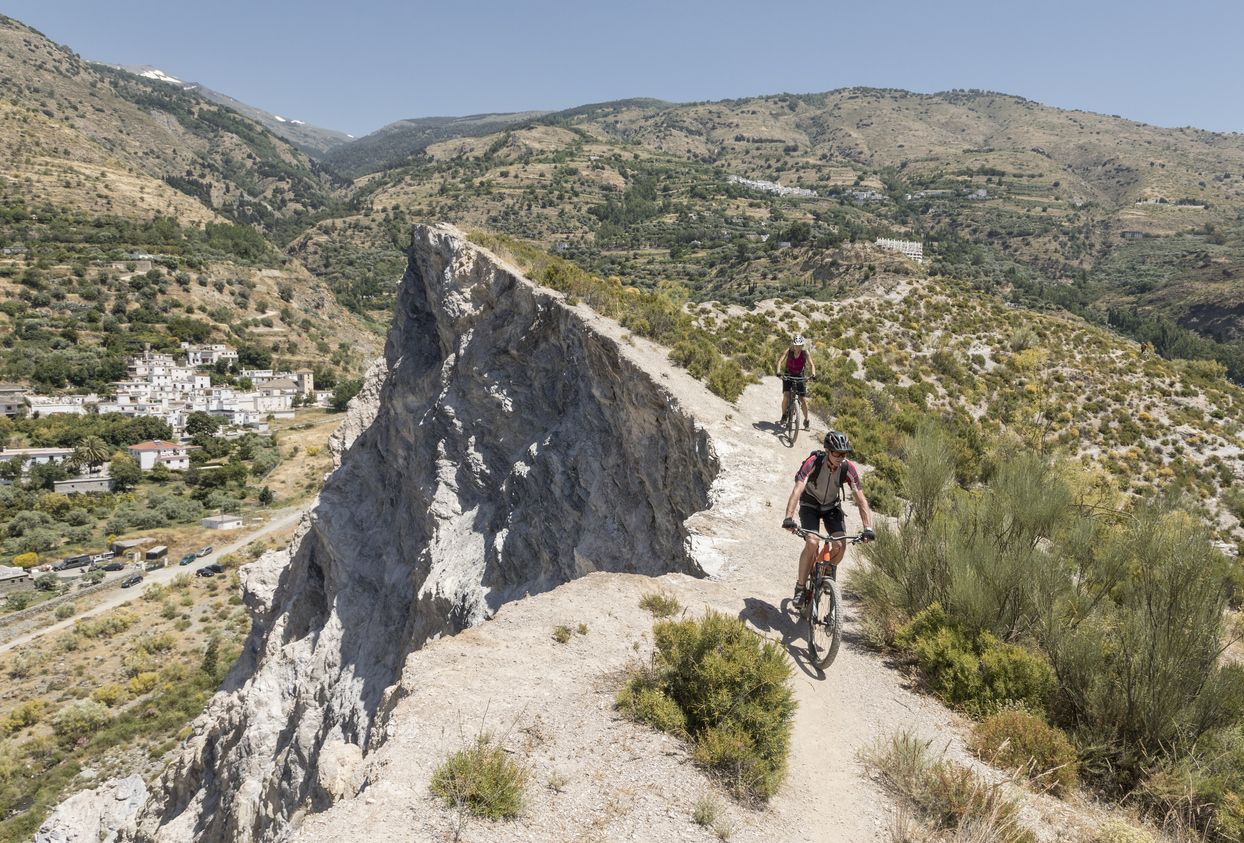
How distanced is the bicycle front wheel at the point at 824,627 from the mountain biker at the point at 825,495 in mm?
258

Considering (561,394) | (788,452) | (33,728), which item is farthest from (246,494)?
(788,452)

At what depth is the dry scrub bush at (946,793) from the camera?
354cm

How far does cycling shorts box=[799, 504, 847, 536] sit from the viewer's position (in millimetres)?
6039

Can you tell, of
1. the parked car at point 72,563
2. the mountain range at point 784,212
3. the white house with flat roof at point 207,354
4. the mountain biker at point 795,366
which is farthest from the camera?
the white house with flat roof at point 207,354

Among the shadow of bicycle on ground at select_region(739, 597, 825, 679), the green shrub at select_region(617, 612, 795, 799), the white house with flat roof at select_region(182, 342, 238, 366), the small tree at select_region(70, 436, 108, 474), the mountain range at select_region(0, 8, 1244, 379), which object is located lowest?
the small tree at select_region(70, 436, 108, 474)

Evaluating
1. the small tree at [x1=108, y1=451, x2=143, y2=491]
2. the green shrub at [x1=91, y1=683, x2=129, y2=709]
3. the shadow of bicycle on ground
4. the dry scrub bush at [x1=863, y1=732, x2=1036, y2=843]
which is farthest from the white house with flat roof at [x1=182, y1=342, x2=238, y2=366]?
the dry scrub bush at [x1=863, y1=732, x2=1036, y2=843]

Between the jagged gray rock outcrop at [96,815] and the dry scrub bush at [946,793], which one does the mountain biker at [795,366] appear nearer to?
Result: the dry scrub bush at [946,793]

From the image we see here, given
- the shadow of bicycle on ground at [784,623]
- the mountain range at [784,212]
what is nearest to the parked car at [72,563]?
the mountain range at [784,212]

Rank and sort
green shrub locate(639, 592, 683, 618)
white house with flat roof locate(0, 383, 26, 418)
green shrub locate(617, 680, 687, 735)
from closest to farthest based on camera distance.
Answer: green shrub locate(617, 680, 687, 735) < green shrub locate(639, 592, 683, 618) < white house with flat roof locate(0, 383, 26, 418)

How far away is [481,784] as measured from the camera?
3861 millimetres

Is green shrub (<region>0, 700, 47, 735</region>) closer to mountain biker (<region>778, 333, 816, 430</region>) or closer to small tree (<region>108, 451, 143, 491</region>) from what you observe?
small tree (<region>108, 451, 143, 491</region>)

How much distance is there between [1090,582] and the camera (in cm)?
621

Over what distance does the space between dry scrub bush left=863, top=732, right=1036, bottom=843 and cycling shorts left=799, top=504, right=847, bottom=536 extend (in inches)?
78.3

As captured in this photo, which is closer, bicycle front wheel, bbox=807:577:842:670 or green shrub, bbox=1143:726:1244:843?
green shrub, bbox=1143:726:1244:843
